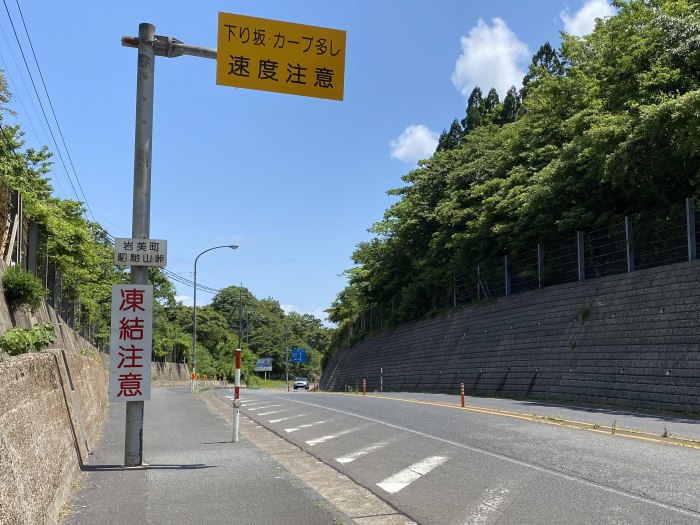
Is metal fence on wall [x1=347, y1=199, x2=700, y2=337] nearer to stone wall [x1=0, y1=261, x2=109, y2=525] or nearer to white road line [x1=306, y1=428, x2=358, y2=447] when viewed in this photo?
white road line [x1=306, y1=428, x2=358, y2=447]

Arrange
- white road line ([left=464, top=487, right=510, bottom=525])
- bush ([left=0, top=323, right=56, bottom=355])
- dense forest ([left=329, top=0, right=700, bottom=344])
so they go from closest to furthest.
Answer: white road line ([left=464, top=487, right=510, bottom=525])
bush ([left=0, top=323, right=56, bottom=355])
dense forest ([left=329, top=0, right=700, bottom=344])

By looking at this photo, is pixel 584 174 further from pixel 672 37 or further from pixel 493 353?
pixel 493 353

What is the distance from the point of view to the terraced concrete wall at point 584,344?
1881cm

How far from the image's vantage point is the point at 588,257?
25.9 m

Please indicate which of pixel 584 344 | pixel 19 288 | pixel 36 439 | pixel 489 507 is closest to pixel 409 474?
pixel 489 507

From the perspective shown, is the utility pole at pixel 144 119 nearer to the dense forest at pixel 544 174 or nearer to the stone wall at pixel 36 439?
the stone wall at pixel 36 439

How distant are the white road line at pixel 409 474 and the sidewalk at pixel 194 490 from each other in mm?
1146

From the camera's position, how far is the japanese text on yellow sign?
8.89 metres

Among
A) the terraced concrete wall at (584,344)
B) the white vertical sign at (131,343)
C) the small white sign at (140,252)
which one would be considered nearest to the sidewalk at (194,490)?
the white vertical sign at (131,343)

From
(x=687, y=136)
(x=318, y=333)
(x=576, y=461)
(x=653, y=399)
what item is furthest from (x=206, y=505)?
(x=318, y=333)

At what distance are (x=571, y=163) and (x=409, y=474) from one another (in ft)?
62.5

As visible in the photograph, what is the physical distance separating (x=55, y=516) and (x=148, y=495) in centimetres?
155

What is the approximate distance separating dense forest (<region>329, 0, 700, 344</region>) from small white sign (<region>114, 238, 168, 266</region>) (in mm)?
14896

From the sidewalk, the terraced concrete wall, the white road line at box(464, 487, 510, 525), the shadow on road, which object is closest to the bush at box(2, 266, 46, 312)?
the sidewalk
